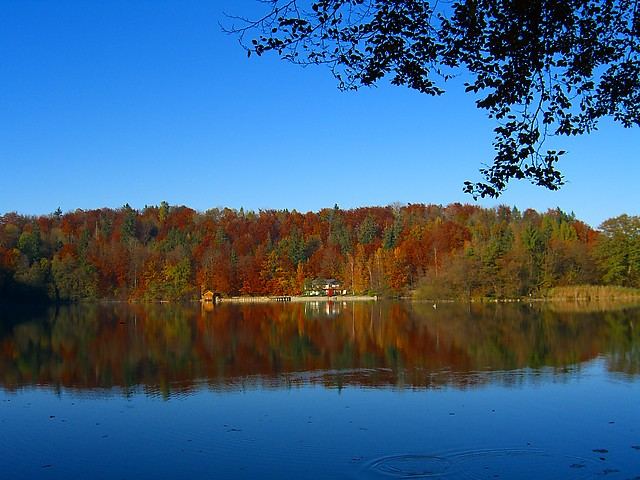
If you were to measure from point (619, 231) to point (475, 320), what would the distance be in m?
25.2

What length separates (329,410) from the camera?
10.0 metres

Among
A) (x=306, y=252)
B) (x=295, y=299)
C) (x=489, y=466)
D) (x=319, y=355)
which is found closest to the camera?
(x=489, y=466)

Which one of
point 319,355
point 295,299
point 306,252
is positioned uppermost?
point 306,252

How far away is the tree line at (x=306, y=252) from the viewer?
163 feet

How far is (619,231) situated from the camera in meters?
48.8

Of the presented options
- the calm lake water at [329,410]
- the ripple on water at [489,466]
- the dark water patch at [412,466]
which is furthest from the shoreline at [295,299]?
the dark water patch at [412,466]

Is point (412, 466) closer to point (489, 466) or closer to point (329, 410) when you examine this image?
point (489, 466)

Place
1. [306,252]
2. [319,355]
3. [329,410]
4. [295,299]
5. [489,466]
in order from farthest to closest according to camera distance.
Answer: [306,252], [295,299], [319,355], [329,410], [489,466]

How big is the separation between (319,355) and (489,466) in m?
10.1

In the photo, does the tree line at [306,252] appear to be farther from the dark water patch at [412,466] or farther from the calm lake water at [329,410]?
the dark water patch at [412,466]

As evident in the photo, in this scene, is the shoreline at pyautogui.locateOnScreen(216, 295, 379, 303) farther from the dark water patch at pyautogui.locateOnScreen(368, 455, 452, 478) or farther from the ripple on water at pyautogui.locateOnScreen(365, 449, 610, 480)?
the dark water patch at pyautogui.locateOnScreen(368, 455, 452, 478)

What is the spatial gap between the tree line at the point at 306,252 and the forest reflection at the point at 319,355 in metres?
23.3

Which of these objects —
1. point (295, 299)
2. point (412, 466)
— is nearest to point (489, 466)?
point (412, 466)

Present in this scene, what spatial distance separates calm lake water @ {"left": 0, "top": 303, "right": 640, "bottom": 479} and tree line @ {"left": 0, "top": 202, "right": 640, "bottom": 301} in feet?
103
